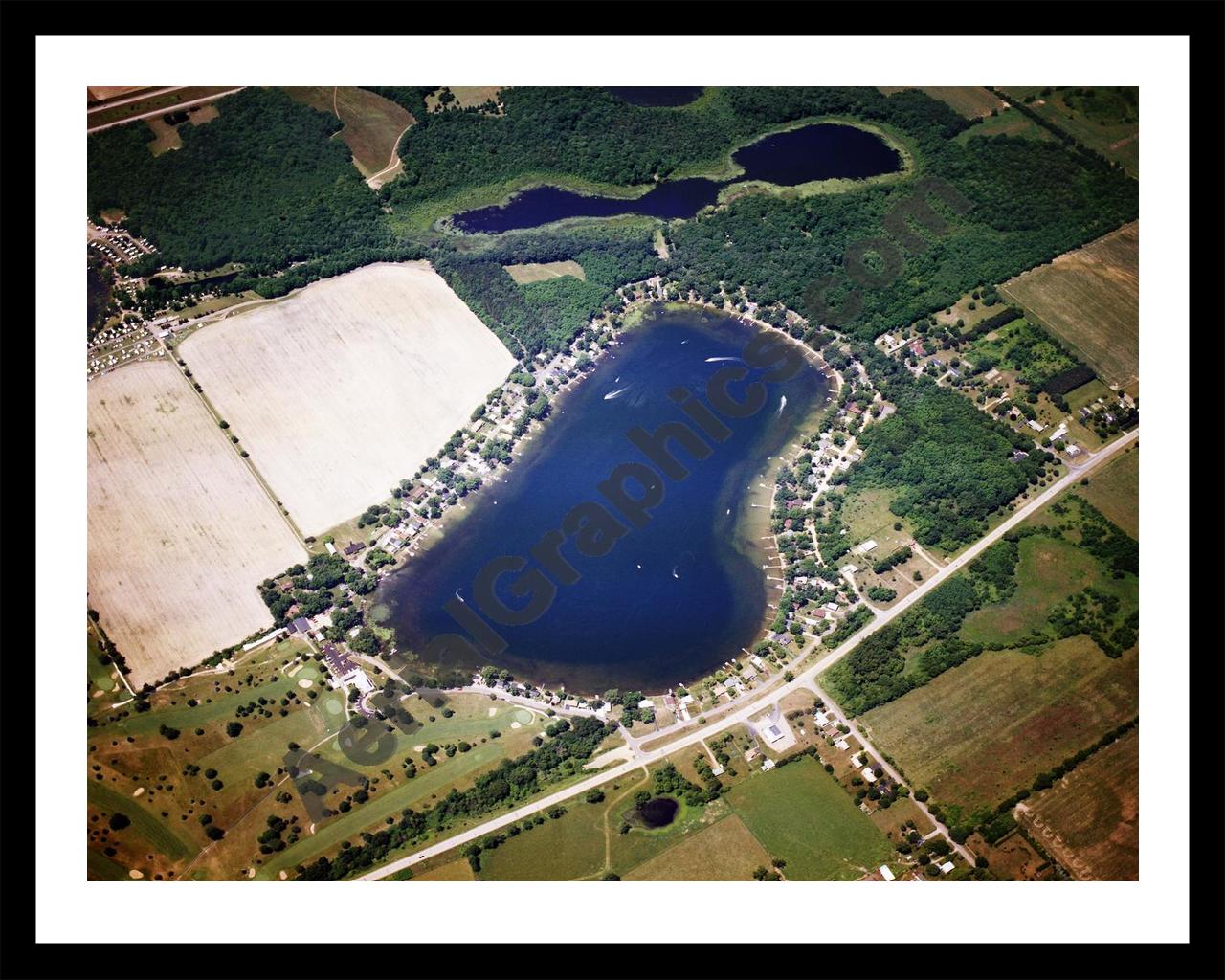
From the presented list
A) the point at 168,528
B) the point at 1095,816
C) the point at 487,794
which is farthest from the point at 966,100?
the point at 168,528

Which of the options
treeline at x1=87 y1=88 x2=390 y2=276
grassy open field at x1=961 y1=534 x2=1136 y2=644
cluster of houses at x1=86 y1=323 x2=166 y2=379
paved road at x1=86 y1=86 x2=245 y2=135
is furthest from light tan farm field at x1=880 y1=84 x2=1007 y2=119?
cluster of houses at x1=86 y1=323 x2=166 y2=379

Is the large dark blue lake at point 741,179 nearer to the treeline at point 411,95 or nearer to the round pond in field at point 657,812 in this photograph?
the treeline at point 411,95

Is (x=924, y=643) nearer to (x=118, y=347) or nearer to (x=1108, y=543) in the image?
(x=1108, y=543)

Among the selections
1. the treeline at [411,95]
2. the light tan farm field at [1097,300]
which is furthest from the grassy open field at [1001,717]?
the treeline at [411,95]

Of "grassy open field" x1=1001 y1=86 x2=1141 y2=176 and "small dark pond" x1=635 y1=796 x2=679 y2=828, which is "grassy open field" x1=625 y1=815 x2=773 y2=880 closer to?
"small dark pond" x1=635 y1=796 x2=679 y2=828
